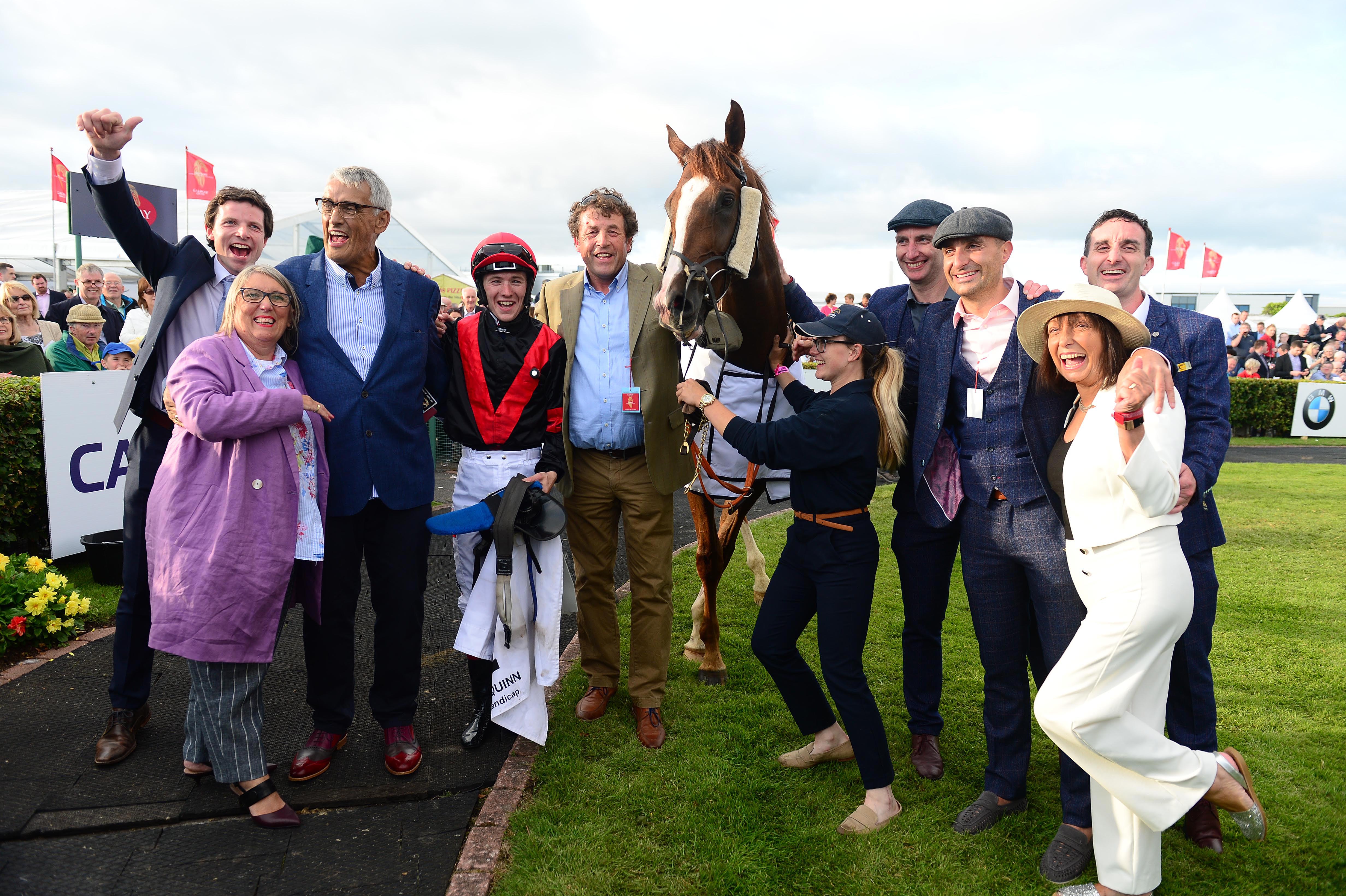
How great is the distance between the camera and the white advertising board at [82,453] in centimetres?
541

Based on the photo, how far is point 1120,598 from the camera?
2.34 m

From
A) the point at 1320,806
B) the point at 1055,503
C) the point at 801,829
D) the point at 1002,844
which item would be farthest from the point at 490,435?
the point at 1320,806

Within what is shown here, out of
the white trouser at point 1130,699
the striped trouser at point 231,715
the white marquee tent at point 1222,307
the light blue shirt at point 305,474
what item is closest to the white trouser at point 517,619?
the light blue shirt at point 305,474

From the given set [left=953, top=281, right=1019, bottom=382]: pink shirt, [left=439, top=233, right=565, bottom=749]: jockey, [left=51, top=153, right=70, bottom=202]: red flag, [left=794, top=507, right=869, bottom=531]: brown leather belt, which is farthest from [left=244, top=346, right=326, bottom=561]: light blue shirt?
[left=51, top=153, right=70, bottom=202]: red flag

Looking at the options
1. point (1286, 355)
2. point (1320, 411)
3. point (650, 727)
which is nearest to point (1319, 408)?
point (1320, 411)

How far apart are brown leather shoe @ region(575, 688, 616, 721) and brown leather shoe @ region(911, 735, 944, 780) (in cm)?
144

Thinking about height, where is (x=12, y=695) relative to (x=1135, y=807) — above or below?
below

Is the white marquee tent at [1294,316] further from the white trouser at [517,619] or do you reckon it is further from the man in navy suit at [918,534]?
the white trouser at [517,619]

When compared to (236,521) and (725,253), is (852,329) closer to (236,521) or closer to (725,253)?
(725,253)

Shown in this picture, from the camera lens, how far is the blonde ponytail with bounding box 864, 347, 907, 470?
9.82 feet

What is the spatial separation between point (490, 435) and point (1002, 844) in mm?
2547

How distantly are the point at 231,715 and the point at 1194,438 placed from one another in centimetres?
366

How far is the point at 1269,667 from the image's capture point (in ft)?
15.1

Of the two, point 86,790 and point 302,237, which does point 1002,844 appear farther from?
point 302,237
